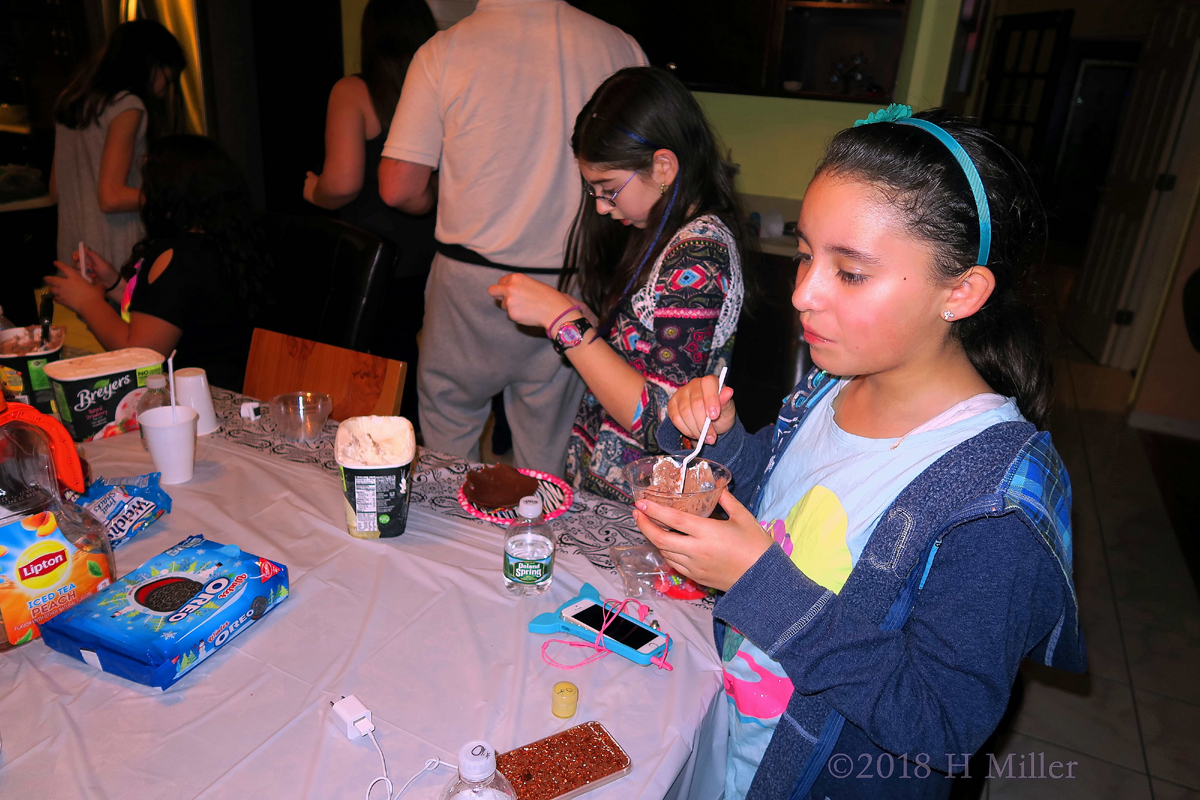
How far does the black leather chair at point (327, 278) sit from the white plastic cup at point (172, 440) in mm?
751

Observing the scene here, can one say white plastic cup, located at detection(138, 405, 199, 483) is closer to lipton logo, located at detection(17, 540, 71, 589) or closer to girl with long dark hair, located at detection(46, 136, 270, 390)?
lipton logo, located at detection(17, 540, 71, 589)

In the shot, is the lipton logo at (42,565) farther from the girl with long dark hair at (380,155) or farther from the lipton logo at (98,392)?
the girl with long dark hair at (380,155)

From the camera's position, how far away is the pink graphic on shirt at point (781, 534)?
1056 millimetres

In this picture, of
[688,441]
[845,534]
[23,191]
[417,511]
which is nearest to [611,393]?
[688,441]

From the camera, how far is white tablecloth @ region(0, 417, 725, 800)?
0.83 m

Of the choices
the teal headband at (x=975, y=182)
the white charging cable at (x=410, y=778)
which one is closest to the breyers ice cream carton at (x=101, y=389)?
the white charging cable at (x=410, y=778)

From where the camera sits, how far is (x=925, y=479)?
88 centimetres

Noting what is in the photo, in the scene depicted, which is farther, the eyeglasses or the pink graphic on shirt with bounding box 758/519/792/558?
the eyeglasses

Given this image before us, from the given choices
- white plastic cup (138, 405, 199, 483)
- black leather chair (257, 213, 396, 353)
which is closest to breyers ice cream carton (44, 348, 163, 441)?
white plastic cup (138, 405, 199, 483)

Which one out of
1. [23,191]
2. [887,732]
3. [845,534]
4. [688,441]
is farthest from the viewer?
[23,191]

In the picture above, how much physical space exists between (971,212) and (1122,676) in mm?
2200

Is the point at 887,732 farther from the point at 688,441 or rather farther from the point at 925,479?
the point at 688,441

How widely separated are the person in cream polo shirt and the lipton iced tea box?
1.41 m

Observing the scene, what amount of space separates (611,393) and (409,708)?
77cm
